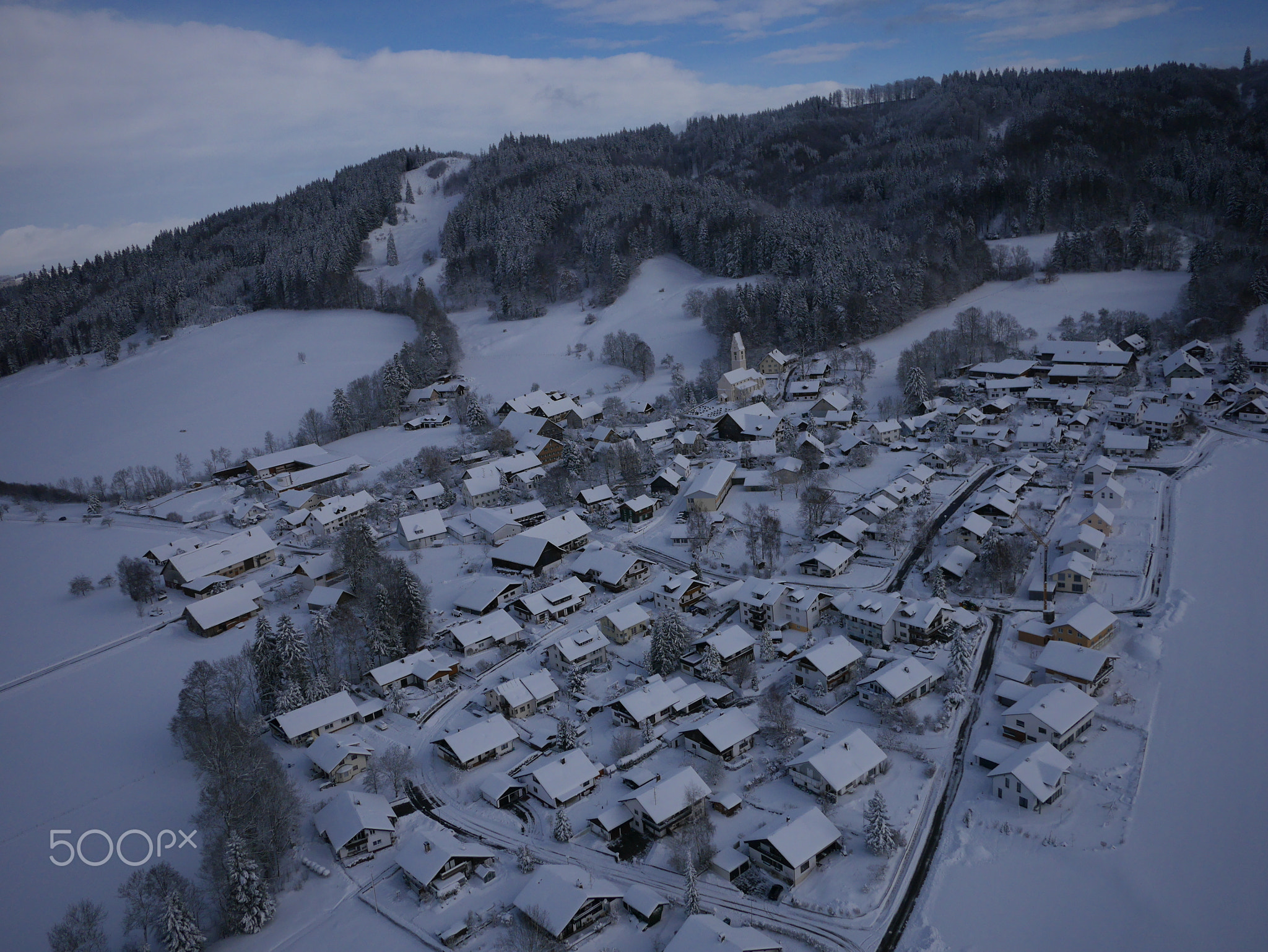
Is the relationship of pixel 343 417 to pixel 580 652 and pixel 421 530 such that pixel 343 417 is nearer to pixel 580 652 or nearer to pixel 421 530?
pixel 421 530

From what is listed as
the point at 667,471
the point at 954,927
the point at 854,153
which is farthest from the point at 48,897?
the point at 854,153

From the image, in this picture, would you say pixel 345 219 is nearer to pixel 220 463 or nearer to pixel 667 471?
pixel 220 463

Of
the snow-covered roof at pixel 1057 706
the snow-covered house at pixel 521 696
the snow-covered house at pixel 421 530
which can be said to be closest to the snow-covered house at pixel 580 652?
the snow-covered house at pixel 521 696

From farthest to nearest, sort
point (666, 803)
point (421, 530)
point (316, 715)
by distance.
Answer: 1. point (421, 530)
2. point (316, 715)
3. point (666, 803)

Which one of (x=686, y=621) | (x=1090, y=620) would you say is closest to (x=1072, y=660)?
(x=1090, y=620)

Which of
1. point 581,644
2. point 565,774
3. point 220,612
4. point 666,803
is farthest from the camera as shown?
point 220,612

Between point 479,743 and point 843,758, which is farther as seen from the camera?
point 479,743
